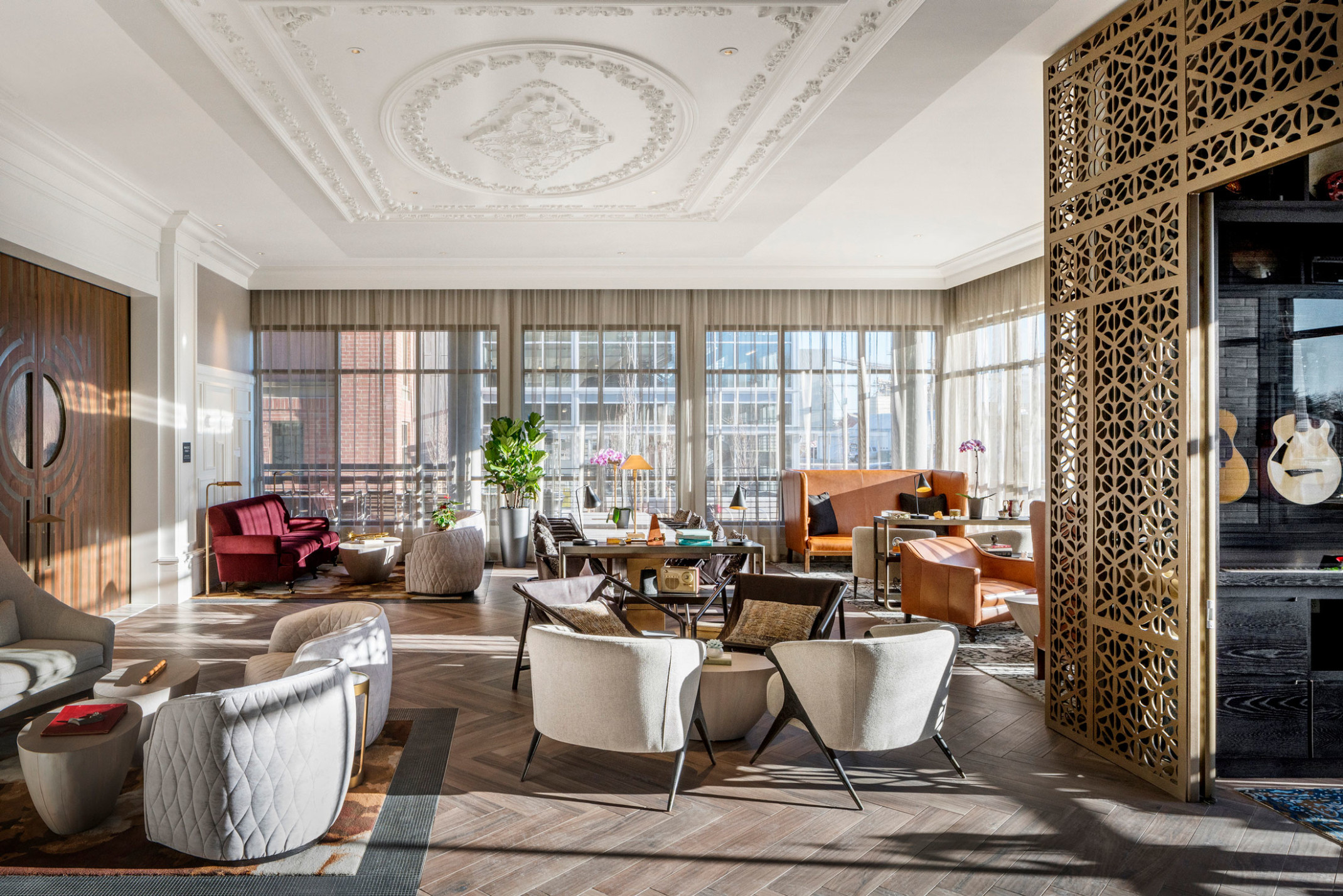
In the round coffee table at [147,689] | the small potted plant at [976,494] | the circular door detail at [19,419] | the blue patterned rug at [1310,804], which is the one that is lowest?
the blue patterned rug at [1310,804]

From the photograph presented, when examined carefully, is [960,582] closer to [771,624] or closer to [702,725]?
[771,624]

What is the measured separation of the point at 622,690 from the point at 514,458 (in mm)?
6287

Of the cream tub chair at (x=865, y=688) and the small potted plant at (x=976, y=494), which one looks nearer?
the cream tub chair at (x=865, y=688)

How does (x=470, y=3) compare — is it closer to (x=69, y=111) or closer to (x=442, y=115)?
(x=442, y=115)

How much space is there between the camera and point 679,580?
557 centimetres

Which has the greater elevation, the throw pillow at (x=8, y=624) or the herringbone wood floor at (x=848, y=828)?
the throw pillow at (x=8, y=624)

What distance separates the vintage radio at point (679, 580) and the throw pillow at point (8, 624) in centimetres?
362

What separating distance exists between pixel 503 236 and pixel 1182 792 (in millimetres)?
6942

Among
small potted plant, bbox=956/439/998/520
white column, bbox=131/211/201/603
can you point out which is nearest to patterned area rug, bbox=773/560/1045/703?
small potted plant, bbox=956/439/998/520

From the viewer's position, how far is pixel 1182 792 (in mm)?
3230

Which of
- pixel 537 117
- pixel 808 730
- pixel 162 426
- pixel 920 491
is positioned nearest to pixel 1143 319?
pixel 808 730

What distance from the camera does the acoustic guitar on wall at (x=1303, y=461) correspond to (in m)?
3.66

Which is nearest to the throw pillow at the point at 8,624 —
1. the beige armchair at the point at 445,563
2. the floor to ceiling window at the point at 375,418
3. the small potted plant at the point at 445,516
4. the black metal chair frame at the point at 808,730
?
the beige armchair at the point at 445,563

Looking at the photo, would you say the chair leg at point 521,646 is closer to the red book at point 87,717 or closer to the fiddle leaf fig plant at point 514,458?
the red book at point 87,717
